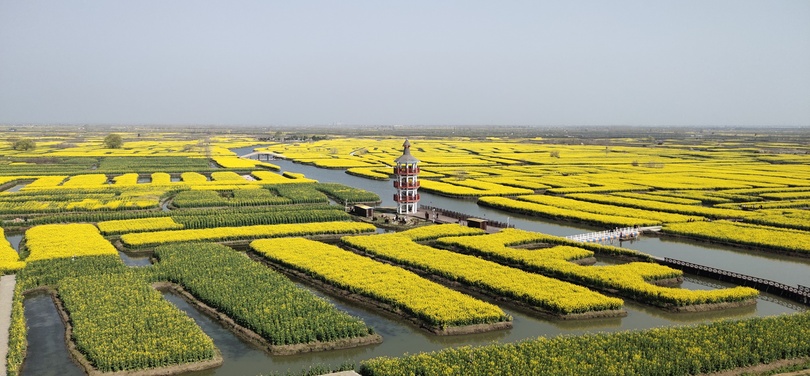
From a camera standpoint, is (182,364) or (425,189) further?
(425,189)

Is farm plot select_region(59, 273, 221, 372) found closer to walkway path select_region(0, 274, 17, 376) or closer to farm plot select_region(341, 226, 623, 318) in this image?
walkway path select_region(0, 274, 17, 376)

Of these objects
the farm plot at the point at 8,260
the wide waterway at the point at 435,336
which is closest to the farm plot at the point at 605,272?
the wide waterway at the point at 435,336

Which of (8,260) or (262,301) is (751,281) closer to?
(262,301)

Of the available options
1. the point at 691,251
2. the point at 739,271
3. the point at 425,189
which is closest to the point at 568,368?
the point at 739,271

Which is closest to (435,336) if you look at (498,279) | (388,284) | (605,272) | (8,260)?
(388,284)

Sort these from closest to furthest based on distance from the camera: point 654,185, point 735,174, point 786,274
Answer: point 786,274 < point 654,185 < point 735,174

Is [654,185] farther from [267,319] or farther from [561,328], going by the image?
[267,319]

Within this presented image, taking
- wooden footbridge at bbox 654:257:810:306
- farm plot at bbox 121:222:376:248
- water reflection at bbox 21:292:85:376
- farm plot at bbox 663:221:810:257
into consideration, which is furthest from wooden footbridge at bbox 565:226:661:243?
water reflection at bbox 21:292:85:376
